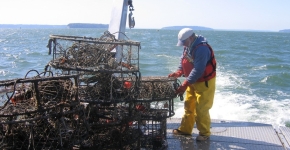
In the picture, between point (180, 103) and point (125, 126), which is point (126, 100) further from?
point (180, 103)

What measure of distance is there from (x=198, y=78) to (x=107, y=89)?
1.27 meters

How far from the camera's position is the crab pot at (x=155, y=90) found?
4277 millimetres

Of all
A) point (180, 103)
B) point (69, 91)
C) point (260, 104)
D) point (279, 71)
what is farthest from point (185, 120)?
point (279, 71)

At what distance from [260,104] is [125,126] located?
8795 millimetres

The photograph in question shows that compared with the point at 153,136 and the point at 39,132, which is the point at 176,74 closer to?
the point at 153,136

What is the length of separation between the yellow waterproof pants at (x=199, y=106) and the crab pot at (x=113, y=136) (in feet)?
3.32

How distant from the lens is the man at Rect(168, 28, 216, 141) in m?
4.61

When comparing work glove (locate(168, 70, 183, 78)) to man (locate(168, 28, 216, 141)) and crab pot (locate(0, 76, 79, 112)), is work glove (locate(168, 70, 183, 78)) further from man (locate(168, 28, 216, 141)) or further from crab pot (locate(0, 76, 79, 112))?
crab pot (locate(0, 76, 79, 112))

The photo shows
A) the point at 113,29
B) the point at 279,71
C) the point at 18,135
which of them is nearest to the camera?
the point at 18,135

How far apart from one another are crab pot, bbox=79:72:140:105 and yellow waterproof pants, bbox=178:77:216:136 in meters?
1.06

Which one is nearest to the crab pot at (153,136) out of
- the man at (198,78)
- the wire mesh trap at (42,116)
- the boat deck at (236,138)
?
the boat deck at (236,138)

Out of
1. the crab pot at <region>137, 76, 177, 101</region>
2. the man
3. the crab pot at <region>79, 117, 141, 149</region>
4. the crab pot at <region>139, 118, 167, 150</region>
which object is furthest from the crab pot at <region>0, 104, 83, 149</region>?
the man

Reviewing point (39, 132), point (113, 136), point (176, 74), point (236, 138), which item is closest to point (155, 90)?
point (113, 136)

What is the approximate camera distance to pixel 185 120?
16.9ft
